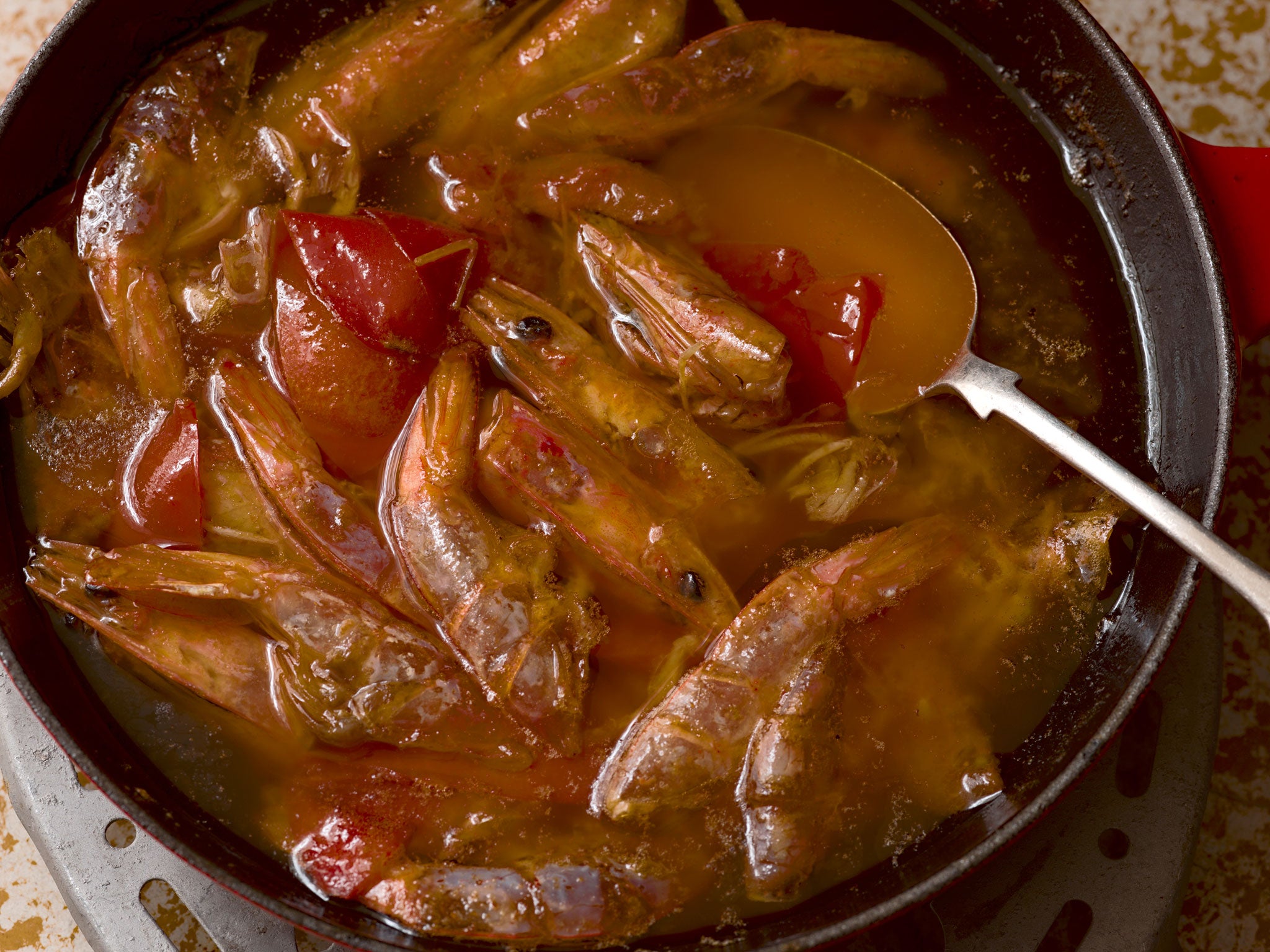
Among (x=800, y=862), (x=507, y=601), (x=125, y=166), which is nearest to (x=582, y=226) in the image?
(x=507, y=601)

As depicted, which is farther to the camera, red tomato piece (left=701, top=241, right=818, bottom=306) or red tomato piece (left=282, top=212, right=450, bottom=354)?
red tomato piece (left=701, top=241, right=818, bottom=306)

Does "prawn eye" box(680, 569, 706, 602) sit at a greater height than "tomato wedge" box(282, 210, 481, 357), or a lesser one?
lesser

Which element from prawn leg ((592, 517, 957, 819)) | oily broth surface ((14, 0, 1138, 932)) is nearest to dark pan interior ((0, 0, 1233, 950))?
oily broth surface ((14, 0, 1138, 932))

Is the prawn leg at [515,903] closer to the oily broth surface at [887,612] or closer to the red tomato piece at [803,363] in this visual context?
the oily broth surface at [887,612]

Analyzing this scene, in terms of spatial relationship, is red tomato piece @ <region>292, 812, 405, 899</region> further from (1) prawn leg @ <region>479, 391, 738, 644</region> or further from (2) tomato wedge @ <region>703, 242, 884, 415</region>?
(2) tomato wedge @ <region>703, 242, 884, 415</region>

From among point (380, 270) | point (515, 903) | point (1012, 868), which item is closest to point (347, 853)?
point (515, 903)

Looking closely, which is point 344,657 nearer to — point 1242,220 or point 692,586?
point 692,586

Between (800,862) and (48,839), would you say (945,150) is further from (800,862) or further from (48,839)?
(48,839)

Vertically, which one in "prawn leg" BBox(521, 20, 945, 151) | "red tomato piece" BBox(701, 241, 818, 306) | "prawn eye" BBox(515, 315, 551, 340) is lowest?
"red tomato piece" BBox(701, 241, 818, 306)

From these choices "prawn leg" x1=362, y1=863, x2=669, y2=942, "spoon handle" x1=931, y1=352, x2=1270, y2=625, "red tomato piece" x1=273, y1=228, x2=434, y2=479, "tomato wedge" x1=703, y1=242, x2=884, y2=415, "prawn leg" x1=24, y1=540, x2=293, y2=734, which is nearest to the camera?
Answer: "spoon handle" x1=931, y1=352, x2=1270, y2=625
